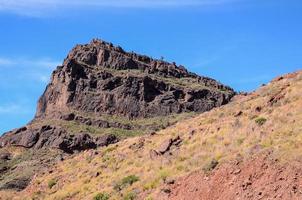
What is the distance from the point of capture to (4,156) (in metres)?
104

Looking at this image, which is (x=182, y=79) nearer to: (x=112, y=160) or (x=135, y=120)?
(x=135, y=120)

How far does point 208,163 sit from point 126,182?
6779mm

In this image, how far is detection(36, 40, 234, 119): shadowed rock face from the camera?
404 feet

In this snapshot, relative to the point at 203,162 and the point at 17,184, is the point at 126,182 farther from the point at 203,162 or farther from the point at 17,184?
the point at 17,184

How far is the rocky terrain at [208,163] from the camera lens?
2344cm

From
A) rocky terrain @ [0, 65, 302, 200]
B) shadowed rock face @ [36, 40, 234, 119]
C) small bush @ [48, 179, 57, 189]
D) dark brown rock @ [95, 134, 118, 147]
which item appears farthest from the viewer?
shadowed rock face @ [36, 40, 234, 119]

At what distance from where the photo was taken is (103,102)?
123000 millimetres

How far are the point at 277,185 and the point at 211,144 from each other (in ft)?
32.3

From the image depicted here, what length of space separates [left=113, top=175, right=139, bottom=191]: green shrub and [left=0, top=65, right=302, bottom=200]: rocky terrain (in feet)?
0.19

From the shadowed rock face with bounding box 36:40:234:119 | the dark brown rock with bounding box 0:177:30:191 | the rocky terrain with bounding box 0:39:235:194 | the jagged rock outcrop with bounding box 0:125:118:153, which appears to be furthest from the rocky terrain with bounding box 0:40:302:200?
the shadowed rock face with bounding box 36:40:234:119

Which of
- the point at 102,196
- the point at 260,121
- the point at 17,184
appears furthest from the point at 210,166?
the point at 17,184

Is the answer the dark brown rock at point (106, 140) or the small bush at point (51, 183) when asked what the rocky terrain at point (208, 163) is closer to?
the small bush at point (51, 183)

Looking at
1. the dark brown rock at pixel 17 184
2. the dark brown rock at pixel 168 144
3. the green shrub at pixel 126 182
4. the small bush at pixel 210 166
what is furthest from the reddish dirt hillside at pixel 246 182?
the dark brown rock at pixel 17 184

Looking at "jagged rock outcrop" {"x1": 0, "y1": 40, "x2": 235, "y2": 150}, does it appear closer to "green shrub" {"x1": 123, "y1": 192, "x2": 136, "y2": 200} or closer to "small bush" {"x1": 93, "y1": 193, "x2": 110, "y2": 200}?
"small bush" {"x1": 93, "y1": 193, "x2": 110, "y2": 200}
